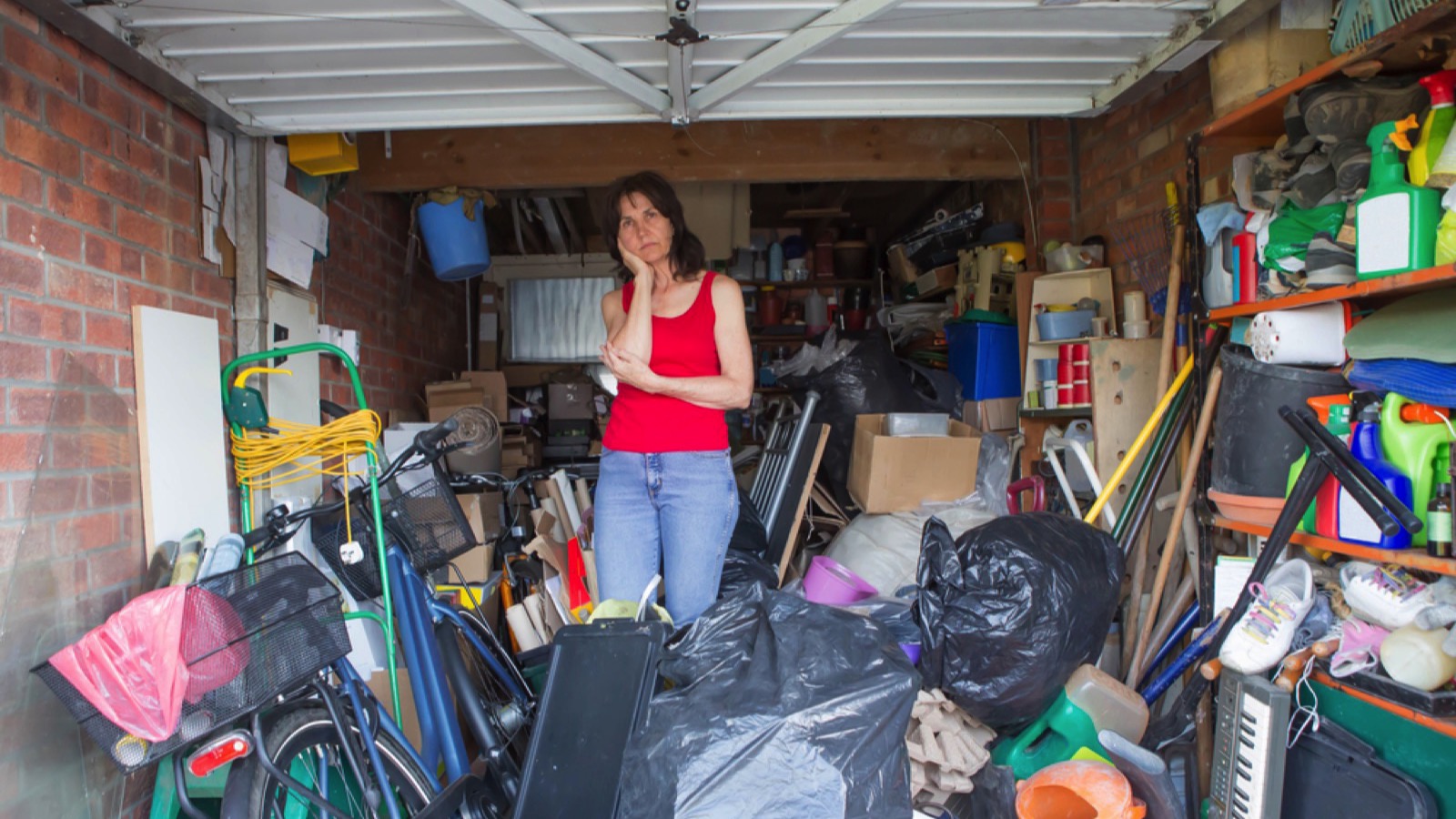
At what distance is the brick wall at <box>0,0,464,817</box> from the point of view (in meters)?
1.72

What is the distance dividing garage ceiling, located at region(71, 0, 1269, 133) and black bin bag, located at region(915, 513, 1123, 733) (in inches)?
50.7

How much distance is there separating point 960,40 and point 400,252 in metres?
2.87

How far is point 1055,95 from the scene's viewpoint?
271cm

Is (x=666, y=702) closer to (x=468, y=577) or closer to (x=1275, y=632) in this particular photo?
(x=1275, y=632)

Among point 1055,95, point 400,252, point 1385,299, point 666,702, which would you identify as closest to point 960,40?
point 1055,95

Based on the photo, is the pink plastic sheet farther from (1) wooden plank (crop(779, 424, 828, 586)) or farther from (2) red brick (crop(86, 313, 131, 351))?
(1) wooden plank (crop(779, 424, 828, 586))

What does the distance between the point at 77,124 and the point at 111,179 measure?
0.14m

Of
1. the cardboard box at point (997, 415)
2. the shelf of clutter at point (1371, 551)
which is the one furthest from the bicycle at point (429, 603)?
the cardboard box at point (997, 415)

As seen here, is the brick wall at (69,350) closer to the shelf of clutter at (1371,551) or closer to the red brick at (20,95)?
the red brick at (20,95)

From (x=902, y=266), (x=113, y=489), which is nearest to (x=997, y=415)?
(x=902, y=266)

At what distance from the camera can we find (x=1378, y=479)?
175 centimetres

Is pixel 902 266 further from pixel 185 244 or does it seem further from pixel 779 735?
pixel 779 735

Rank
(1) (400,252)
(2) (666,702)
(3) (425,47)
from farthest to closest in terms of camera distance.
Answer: (1) (400,252), (3) (425,47), (2) (666,702)

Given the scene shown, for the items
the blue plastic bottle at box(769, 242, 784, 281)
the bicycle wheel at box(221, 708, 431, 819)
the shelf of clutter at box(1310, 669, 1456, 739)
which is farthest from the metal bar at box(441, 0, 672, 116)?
→ the blue plastic bottle at box(769, 242, 784, 281)
